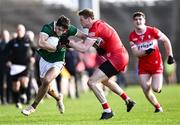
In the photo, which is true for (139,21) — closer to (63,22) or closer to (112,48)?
(112,48)

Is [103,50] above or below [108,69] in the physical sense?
above

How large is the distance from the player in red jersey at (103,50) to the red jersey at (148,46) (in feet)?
3.19

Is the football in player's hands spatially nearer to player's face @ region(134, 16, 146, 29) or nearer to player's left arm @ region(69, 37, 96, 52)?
player's left arm @ region(69, 37, 96, 52)

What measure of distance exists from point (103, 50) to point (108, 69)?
1.32 ft

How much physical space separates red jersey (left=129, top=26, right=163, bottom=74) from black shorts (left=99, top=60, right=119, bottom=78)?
1240mm

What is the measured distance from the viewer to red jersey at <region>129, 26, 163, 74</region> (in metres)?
17.7

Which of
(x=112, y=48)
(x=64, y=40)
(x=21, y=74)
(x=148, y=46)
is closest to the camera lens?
(x=64, y=40)

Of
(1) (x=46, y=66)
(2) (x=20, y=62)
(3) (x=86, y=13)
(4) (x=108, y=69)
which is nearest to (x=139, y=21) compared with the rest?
(4) (x=108, y=69)

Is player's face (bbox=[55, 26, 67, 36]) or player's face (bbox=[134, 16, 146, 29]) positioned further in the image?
player's face (bbox=[134, 16, 146, 29])

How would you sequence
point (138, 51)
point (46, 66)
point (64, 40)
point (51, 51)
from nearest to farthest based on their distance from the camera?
point (64, 40), point (51, 51), point (46, 66), point (138, 51)

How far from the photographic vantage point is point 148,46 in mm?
17797

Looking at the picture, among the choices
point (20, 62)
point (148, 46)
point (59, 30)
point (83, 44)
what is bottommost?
point (20, 62)

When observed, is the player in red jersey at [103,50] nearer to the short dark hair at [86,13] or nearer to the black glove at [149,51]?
the short dark hair at [86,13]

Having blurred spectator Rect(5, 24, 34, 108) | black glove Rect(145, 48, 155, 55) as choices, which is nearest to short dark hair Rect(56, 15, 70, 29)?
black glove Rect(145, 48, 155, 55)
